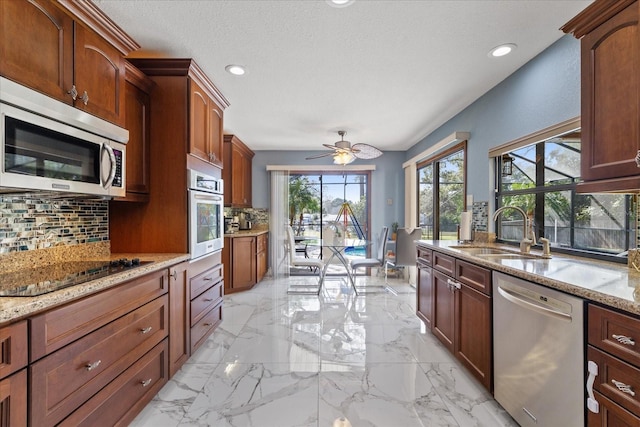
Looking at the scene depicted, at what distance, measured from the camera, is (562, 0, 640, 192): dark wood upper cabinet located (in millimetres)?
1260

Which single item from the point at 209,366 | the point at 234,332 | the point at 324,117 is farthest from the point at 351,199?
the point at 209,366

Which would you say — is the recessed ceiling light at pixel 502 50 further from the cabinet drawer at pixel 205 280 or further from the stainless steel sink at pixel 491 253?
the cabinet drawer at pixel 205 280

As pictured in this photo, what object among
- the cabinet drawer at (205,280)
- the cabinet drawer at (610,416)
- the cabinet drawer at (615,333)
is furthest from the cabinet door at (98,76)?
the cabinet drawer at (610,416)

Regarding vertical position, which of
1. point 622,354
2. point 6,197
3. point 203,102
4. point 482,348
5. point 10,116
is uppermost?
point 203,102

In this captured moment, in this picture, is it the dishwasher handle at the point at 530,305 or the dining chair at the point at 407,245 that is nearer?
the dishwasher handle at the point at 530,305

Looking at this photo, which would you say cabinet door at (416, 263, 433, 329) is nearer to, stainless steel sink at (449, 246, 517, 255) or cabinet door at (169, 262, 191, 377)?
stainless steel sink at (449, 246, 517, 255)

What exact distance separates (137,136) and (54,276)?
1.13 metres

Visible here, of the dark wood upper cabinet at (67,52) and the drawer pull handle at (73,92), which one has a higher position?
the dark wood upper cabinet at (67,52)

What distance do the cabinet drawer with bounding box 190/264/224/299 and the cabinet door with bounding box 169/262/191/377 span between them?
98 millimetres

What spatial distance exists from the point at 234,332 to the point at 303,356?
0.86 metres

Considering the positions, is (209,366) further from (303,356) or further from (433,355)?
(433,355)

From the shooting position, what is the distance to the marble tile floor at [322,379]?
5.51 ft

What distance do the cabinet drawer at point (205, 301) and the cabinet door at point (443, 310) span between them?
200cm

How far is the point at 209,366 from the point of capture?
224cm
